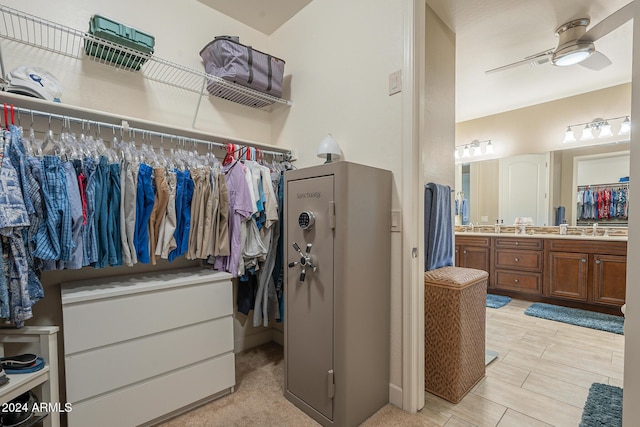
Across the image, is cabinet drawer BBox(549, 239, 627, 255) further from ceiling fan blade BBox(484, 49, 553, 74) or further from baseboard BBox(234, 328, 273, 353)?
baseboard BBox(234, 328, 273, 353)

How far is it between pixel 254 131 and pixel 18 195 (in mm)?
1623

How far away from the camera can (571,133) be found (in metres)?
3.50

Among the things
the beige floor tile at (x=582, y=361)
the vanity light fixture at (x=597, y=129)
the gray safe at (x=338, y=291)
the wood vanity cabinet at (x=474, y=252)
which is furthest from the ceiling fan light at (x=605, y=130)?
the gray safe at (x=338, y=291)

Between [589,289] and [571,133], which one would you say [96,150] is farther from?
[571,133]

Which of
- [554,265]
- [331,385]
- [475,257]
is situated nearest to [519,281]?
[554,265]

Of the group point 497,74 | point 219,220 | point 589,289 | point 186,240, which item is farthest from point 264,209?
point 589,289

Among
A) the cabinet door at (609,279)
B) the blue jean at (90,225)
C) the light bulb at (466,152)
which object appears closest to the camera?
the blue jean at (90,225)

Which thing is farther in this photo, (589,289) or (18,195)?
(589,289)

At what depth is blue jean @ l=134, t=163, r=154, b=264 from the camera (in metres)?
1.51

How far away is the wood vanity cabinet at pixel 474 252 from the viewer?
12.2 feet

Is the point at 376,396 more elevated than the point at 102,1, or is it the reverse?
the point at 102,1

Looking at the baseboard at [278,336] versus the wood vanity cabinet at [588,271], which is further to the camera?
the wood vanity cabinet at [588,271]

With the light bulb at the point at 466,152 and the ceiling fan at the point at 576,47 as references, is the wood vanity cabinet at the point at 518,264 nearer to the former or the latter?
the light bulb at the point at 466,152

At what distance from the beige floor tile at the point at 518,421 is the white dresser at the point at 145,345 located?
153 cm
